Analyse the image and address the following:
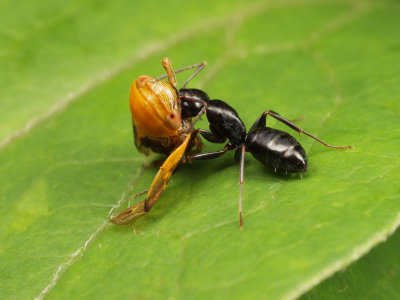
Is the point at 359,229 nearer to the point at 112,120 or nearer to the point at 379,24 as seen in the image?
the point at 112,120

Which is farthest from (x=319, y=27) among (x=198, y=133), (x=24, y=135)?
(x=24, y=135)

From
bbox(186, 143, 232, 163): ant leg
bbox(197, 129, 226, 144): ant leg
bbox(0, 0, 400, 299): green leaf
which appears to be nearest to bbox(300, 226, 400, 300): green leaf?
bbox(0, 0, 400, 299): green leaf

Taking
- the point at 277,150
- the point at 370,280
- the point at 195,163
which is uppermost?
the point at 277,150

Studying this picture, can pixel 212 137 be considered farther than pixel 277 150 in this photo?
Yes

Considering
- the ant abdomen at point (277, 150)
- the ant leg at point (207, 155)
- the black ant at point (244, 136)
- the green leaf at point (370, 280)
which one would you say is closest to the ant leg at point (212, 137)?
the black ant at point (244, 136)

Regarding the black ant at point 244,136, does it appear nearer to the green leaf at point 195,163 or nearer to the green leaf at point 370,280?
the green leaf at point 195,163

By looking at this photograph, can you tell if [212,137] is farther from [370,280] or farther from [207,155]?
[370,280]

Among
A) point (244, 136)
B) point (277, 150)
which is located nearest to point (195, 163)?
point (244, 136)
